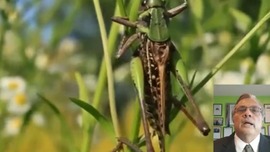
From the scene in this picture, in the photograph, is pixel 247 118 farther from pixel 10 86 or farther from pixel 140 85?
pixel 10 86

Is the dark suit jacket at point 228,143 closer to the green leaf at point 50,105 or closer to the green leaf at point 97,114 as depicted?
the green leaf at point 97,114

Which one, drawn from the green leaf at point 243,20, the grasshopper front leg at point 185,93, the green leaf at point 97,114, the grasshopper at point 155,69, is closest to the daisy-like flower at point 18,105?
the green leaf at point 97,114

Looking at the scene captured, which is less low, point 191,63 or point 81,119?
point 191,63

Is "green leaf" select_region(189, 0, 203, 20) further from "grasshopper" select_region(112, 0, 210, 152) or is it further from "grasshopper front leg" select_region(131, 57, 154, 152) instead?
"grasshopper front leg" select_region(131, 57, 154, 152)

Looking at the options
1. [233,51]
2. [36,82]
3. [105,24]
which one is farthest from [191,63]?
[36,82]

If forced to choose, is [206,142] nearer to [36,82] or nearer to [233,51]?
[233,51]

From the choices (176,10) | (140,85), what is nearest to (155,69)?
(140,85)
